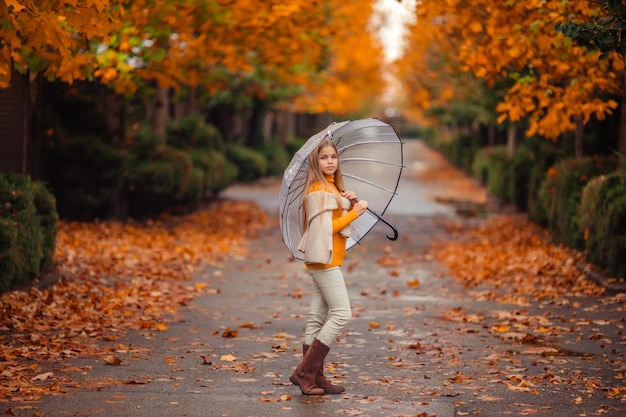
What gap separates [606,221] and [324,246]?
635 cm

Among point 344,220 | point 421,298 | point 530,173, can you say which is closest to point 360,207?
point 344,220

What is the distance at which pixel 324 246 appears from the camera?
734 centimetres

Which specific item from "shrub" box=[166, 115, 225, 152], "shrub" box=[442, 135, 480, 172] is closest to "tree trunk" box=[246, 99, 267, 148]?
"shrub" box=[442, 135, 480, 172]

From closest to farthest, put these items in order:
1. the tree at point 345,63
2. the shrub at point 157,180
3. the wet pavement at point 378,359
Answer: the wet pavement at point 378,359, the shrub at point 157,180, the tree at point 345,63

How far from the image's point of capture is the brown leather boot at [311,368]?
734 centimetres

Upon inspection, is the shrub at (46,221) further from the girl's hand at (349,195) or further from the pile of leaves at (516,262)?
the girl's hand at (349,195)

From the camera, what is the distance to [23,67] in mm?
12078

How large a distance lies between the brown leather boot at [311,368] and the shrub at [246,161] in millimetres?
28403

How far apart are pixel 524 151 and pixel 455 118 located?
16699 mm

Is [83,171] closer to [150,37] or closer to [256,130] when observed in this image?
[150,37]

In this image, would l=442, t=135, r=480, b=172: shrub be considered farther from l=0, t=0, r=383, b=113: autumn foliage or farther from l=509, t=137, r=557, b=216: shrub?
l=0, t=0, r=383, b=113: autumn foliage

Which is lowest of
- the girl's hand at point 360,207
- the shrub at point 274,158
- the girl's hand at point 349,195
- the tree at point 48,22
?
the shrub at point 274,158

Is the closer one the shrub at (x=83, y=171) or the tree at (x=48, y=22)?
the tree at (x=48, y=22)

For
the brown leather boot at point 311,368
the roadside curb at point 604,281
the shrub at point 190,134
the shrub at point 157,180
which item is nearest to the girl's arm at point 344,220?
the brown leather boot at point 311,368
